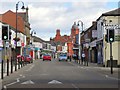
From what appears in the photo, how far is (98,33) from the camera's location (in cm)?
4975

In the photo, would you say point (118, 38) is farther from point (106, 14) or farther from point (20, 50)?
point (20, 50)

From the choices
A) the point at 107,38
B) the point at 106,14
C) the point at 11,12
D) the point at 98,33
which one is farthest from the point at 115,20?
the point at 11,12

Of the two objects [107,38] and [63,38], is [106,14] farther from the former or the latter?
[63,38]

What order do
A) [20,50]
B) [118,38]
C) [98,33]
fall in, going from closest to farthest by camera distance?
[118,38] < [98,33] < [20,50]

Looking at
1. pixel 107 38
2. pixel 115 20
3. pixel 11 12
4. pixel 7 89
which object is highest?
pixel 11 12

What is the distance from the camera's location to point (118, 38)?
3975cm

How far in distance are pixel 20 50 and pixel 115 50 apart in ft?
Result: 135

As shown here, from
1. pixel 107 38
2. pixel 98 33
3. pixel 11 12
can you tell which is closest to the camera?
pixel 107 38

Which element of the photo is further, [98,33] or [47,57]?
[47,57]

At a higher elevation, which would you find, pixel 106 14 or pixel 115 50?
pixel 106 14

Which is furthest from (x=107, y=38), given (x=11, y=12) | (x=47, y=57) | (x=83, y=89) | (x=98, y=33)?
(x=11, y=12)

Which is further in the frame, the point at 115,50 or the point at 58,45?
the point at 58,45

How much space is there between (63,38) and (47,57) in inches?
5202

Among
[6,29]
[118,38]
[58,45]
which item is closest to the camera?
[6,29]
